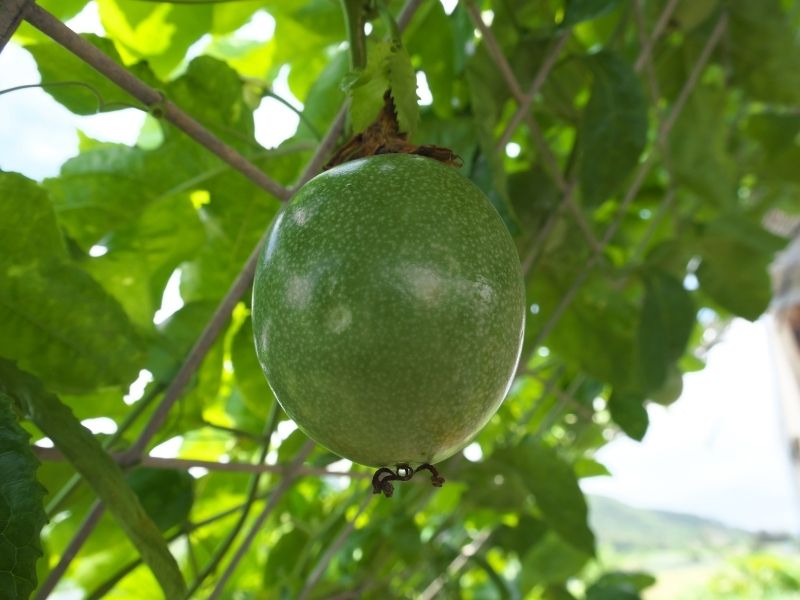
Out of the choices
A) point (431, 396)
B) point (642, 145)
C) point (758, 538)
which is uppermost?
point (758, 538)

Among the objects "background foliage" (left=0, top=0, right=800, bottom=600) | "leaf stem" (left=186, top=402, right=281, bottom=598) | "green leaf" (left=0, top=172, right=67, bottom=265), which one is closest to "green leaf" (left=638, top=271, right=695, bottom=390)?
"background foliage" (left=0, top=0, right=800, bottom=600)

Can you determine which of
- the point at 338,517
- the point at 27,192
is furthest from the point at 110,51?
the point at 338,517

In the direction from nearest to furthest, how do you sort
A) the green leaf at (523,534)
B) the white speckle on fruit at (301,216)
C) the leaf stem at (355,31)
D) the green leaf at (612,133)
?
1. the white speckle on fruit at (301,216)
2. the leaf stem at (355,31)
3. the green leaf at (612,133)
4. the green leaf at (523,534)

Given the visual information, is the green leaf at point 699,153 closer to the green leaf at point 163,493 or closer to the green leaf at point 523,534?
the green leaf at point 523,534

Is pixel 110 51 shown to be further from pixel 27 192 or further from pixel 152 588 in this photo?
pixel 152 588

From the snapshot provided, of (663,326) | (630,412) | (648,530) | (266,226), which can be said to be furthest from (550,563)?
(648,530)

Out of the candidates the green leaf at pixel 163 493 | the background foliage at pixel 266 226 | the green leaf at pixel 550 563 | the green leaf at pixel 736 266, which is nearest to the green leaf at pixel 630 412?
the background foliage at pixel 266 226
